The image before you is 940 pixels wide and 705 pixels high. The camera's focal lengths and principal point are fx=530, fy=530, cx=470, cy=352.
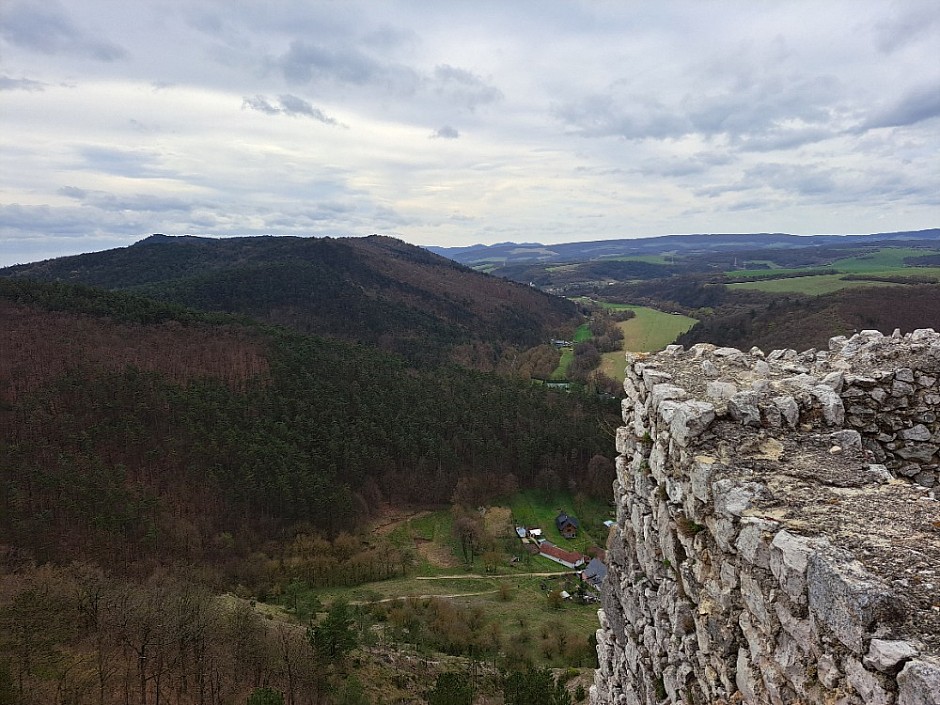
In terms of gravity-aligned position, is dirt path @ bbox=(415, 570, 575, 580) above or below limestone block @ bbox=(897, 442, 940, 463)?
below

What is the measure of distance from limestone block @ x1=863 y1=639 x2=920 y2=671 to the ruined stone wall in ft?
0.04

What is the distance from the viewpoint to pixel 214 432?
61.3m

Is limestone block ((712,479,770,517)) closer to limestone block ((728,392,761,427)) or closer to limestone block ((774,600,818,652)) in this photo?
limestone block ((774,600,818,652))

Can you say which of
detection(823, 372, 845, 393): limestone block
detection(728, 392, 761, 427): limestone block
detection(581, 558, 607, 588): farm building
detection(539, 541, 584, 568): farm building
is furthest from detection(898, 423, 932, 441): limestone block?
detection(539, 541, 584, 568): farm building

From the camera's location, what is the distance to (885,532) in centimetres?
565

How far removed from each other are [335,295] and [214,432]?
96943mm

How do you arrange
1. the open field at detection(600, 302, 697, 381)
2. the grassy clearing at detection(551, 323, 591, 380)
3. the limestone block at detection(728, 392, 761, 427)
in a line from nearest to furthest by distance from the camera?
the limestone block at detection(728, 392, 761, 427) < the open field at detection(600, 302, 697, 381) < the grassy clearing at detection(551, 323, 591, 380)

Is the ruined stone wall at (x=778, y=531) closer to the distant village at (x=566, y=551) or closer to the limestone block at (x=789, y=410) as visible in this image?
the limestone block at (x=789, y=410)

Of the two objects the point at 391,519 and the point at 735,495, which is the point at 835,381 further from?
the point at 391,519

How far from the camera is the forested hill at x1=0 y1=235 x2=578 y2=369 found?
134500 mm

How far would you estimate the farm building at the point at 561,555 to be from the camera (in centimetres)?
5844

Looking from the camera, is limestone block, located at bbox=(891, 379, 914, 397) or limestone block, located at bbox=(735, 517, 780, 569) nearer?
limestone block, located at bbox=(735, 517, 780, 569)

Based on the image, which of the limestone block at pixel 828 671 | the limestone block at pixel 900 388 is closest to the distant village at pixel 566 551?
the limestone block at pixel 900 388

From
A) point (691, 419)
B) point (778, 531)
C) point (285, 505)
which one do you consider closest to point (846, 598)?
point (778, 531)
